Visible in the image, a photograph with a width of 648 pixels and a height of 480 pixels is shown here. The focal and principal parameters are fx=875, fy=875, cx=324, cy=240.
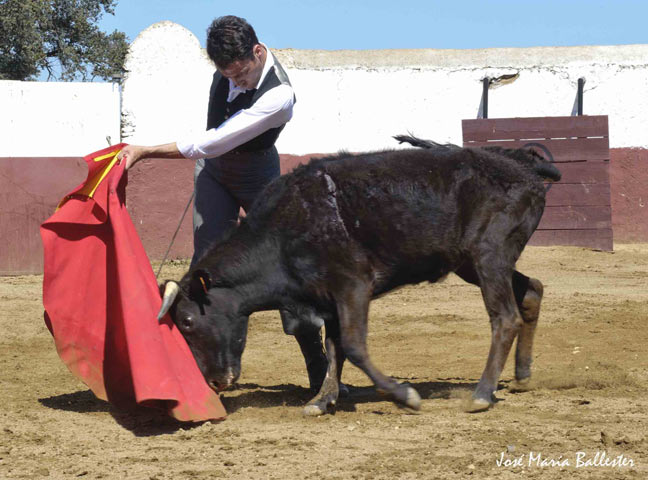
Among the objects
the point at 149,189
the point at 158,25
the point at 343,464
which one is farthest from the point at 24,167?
the point at 343,464

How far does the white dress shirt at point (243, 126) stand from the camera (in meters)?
4.25

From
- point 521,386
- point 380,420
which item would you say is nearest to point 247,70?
point 380,420

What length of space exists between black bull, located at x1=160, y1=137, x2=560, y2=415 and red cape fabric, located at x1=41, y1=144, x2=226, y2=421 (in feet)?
0.64

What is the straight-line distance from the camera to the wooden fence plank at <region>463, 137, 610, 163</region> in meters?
12.6

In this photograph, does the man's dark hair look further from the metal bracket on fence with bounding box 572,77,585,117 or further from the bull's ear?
the metal bracket on fence with bounding box 572,77,585,117

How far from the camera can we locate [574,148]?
41.6 ft

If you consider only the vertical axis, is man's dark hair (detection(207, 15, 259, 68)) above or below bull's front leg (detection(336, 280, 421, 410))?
above

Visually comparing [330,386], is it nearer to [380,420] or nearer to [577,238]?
[380,420]

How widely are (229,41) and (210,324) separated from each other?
137 cm

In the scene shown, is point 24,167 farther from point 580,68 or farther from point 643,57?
point 643,57

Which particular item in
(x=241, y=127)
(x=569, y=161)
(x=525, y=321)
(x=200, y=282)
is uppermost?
(x=241, y=127)

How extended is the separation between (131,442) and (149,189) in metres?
8.29

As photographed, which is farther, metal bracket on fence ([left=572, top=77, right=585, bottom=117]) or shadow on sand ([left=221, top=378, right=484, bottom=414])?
metal bracket on fence ([left=572, top=77, right=585, bottom=117])

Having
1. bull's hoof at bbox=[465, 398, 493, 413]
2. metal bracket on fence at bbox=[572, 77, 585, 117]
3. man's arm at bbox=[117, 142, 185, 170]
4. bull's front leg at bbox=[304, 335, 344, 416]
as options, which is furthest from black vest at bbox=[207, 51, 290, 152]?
metal bracket on fence at bbox=[572, 77, 585, 117]
